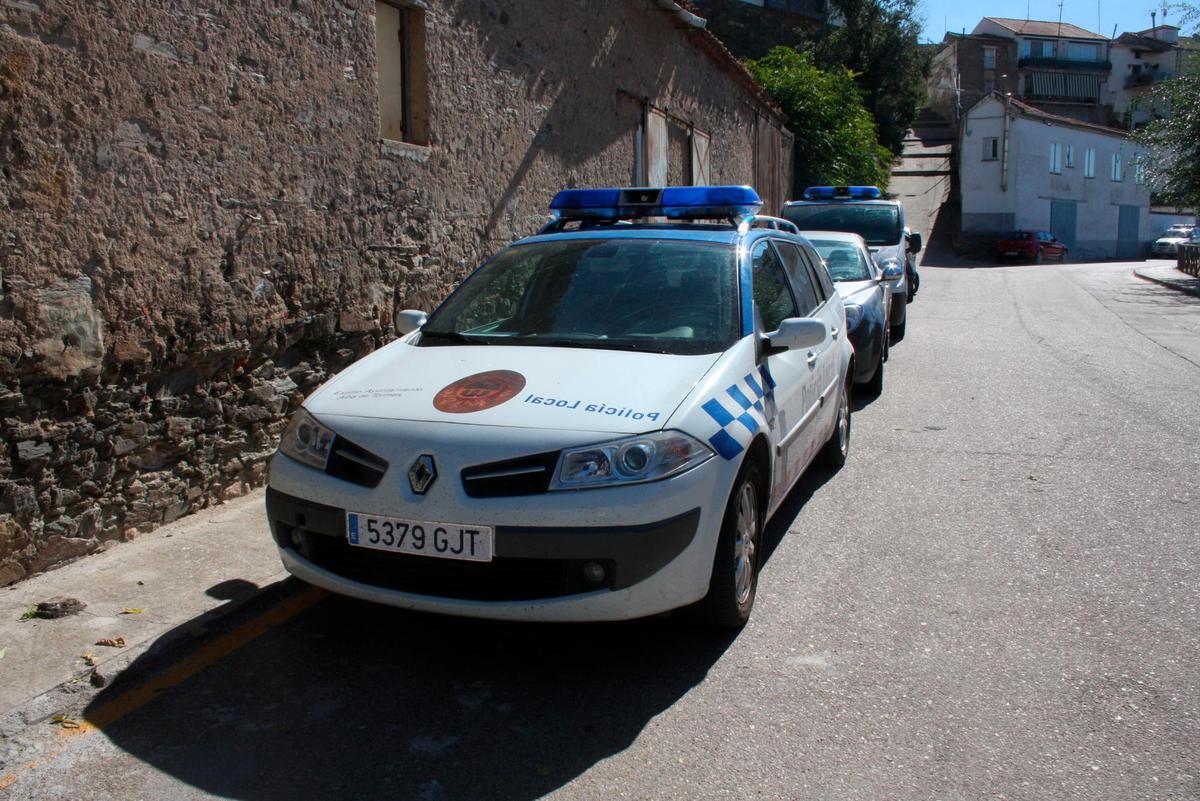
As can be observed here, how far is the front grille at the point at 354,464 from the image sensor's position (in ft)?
12.0

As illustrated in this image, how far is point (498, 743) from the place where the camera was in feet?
10.8

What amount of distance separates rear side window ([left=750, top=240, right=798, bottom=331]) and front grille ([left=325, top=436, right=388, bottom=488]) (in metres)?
1.99

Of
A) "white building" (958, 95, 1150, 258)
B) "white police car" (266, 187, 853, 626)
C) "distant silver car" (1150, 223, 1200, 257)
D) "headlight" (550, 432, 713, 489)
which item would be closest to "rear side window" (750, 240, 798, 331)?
"white police car" (266, 187, 853, 626)

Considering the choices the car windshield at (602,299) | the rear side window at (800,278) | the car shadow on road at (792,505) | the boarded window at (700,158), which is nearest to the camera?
the car windshield at (602,299)

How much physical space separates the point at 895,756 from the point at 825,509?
8.97 feet

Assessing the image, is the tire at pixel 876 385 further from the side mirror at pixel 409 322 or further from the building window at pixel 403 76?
the side mirror at pixel 409 322

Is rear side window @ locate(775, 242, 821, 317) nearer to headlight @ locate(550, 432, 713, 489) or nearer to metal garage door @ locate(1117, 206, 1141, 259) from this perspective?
headlight @ locate(550, 432, 713, 489)

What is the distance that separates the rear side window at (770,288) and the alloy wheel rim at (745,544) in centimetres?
95

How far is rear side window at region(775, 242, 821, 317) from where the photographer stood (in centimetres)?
574

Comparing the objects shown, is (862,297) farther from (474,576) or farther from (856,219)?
(474,576)

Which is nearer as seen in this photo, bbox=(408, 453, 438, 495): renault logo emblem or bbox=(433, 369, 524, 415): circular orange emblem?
bbox=(408, 453, 438, 495): renault logo emblem

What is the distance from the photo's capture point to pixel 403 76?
25.2 ft

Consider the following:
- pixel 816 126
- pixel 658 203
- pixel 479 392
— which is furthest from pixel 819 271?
pixel 816 126

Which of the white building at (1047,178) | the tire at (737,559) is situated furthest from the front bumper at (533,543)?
Result: the white building at (1047,178)
